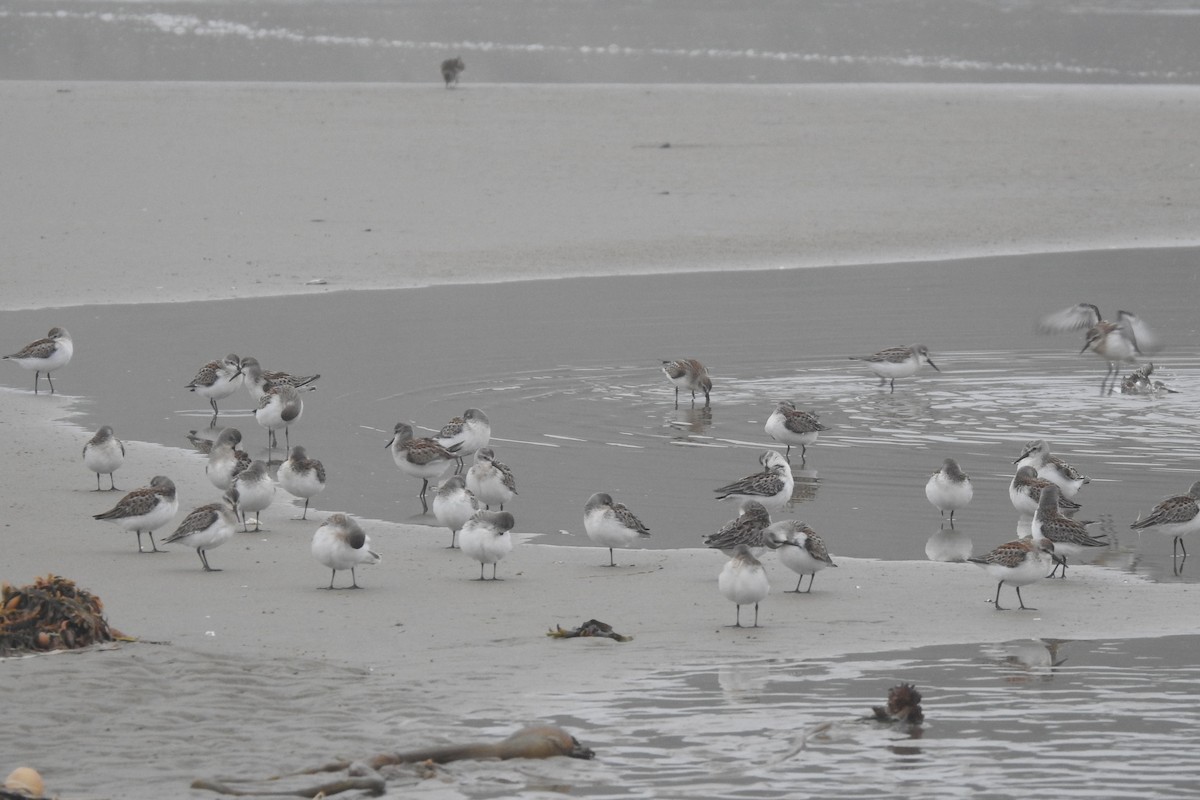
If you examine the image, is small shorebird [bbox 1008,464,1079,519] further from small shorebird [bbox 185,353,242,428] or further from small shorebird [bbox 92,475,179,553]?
small shorebird [bbox 185,353,242,428]

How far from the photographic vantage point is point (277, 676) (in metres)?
9.23

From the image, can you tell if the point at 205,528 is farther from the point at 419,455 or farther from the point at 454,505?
the point at 419,455

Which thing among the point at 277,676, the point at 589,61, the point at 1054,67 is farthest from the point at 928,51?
the point at 277,676

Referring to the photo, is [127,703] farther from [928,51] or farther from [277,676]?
[928,51]

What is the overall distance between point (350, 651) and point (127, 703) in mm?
1432

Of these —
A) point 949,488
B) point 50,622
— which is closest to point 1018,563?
point 949,488

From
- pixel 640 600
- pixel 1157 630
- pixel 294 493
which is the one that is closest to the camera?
pixel 1157 630

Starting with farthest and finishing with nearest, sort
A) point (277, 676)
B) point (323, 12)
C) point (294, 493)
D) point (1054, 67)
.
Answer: point (323, 12) → point (1054, 67) → point (294, 493) → point (277, 676)

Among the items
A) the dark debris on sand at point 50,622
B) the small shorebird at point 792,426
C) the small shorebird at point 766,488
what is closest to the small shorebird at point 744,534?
the small shorebird at point 766,488

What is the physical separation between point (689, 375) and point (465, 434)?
11.3 feet

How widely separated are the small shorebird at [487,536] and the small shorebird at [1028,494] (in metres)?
3.75

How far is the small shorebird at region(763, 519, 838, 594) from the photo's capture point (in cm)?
1077

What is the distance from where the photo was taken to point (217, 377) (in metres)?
16.2

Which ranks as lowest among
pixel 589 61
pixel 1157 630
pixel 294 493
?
pixel 1157 630
